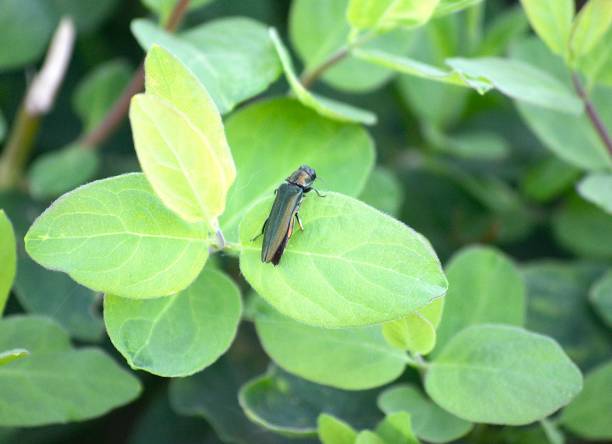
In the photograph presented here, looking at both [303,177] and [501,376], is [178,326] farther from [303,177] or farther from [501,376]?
[501,376]

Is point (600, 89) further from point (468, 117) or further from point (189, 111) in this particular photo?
point (189, 111)

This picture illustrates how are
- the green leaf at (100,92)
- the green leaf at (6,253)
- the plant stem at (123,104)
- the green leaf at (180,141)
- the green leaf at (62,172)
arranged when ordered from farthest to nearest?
the green leaf at (100,92) < the green leaf at (62,172) < the plant stem at (123,104) < the green leaf at (6,253) < the green leaf at (180,141)

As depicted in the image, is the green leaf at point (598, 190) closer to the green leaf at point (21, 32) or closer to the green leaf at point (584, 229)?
the green leaf at point (584, 229)

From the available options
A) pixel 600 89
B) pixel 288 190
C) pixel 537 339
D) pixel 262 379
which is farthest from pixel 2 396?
pixel 600 89

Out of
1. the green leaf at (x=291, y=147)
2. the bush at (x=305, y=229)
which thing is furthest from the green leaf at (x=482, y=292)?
the green leaf at (x=291, y=147)

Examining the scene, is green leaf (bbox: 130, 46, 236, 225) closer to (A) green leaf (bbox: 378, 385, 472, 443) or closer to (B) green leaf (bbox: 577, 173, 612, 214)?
(A) green leaf (bbox: 378, 385, 472, 443)

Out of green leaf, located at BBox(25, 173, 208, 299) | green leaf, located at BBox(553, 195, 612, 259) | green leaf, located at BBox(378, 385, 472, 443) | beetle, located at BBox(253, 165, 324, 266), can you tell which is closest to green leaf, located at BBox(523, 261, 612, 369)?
green leaf, located at BBox(553, 195, 612, 259)
